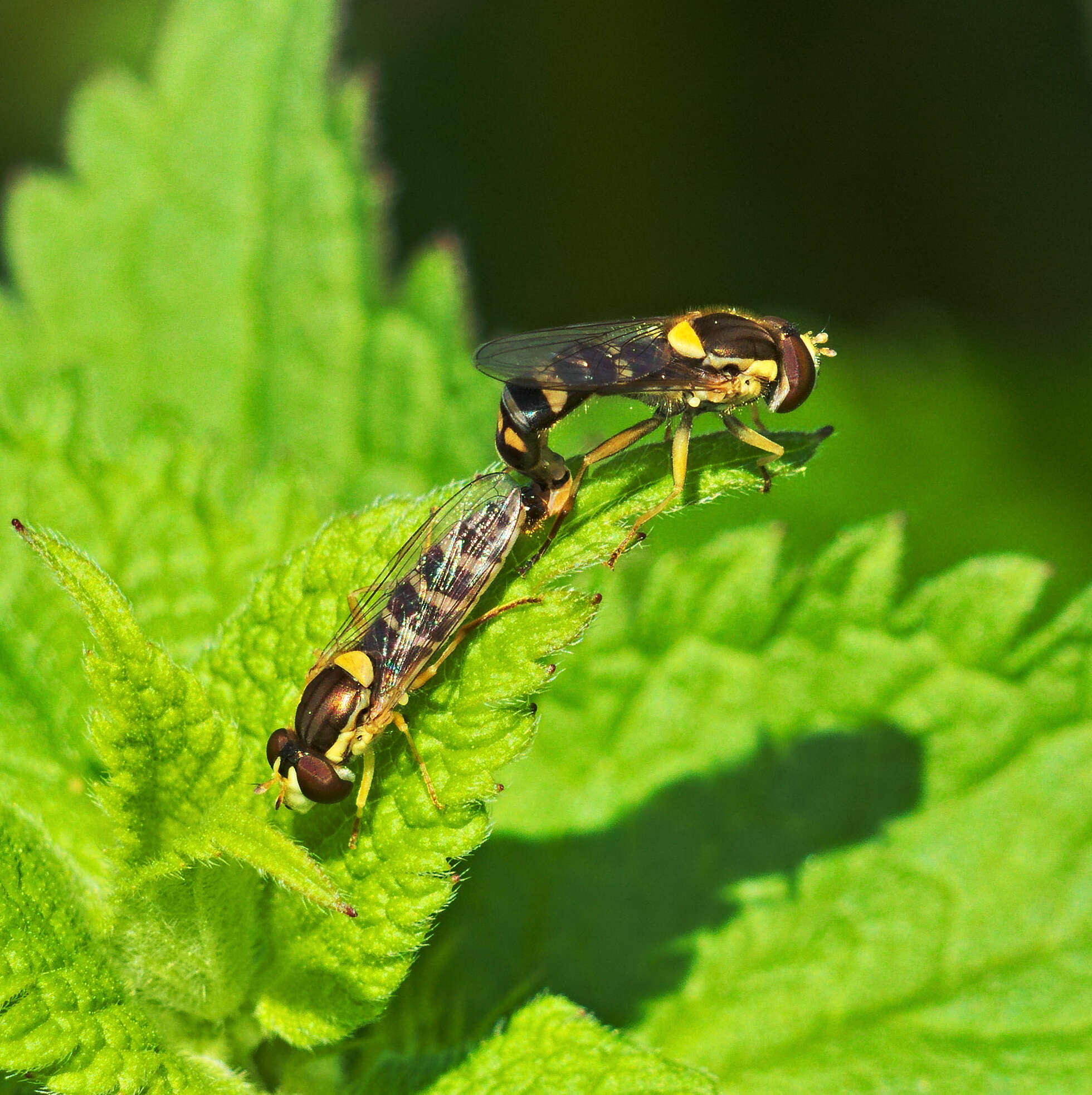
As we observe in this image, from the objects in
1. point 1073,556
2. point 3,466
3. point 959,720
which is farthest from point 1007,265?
point 3,466

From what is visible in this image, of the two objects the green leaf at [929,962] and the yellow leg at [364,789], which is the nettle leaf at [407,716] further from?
the green leaf at [929,962]

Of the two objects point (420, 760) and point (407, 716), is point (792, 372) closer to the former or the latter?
point (407, 716)

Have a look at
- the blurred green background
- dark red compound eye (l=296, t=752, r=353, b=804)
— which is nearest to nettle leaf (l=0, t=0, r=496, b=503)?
dark red compound eye (l=296, t=752, r=353, b=804)

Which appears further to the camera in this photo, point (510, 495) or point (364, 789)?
point (510, 495)

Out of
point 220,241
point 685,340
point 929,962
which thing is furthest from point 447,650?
point 220,241

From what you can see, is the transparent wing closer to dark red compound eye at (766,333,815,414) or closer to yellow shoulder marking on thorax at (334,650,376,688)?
yellow shoulder marking on thorax at (334,650,376,688)

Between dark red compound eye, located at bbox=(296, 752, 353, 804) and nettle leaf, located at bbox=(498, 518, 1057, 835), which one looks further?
nettle leaf, located at bbox=(498, 518, 1057, 835)

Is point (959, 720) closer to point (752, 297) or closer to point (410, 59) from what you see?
point (752, 297)
